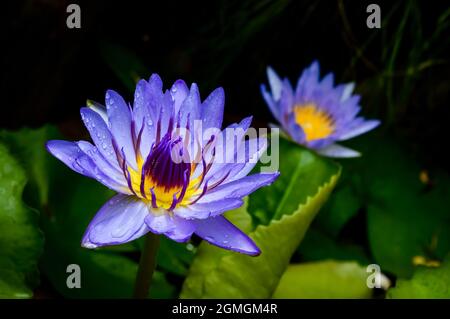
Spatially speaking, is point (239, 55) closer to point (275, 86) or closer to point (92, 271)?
point (275, 86)

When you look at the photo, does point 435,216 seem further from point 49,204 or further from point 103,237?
point 103,237

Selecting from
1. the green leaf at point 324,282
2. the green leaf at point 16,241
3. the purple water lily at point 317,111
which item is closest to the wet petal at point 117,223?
the green leaf at point 16,241

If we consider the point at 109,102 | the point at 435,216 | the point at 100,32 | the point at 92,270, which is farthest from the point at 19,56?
the point at 435,216

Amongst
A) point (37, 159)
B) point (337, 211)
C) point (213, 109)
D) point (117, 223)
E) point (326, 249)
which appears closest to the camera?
point (117, 223)

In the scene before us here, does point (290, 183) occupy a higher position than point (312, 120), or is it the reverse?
point (312, 120)

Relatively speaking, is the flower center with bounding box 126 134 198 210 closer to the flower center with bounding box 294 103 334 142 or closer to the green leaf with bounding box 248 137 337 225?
the green leaf with bounding box 248 137 337 225

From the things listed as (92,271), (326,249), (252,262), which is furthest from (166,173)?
(326,249)
